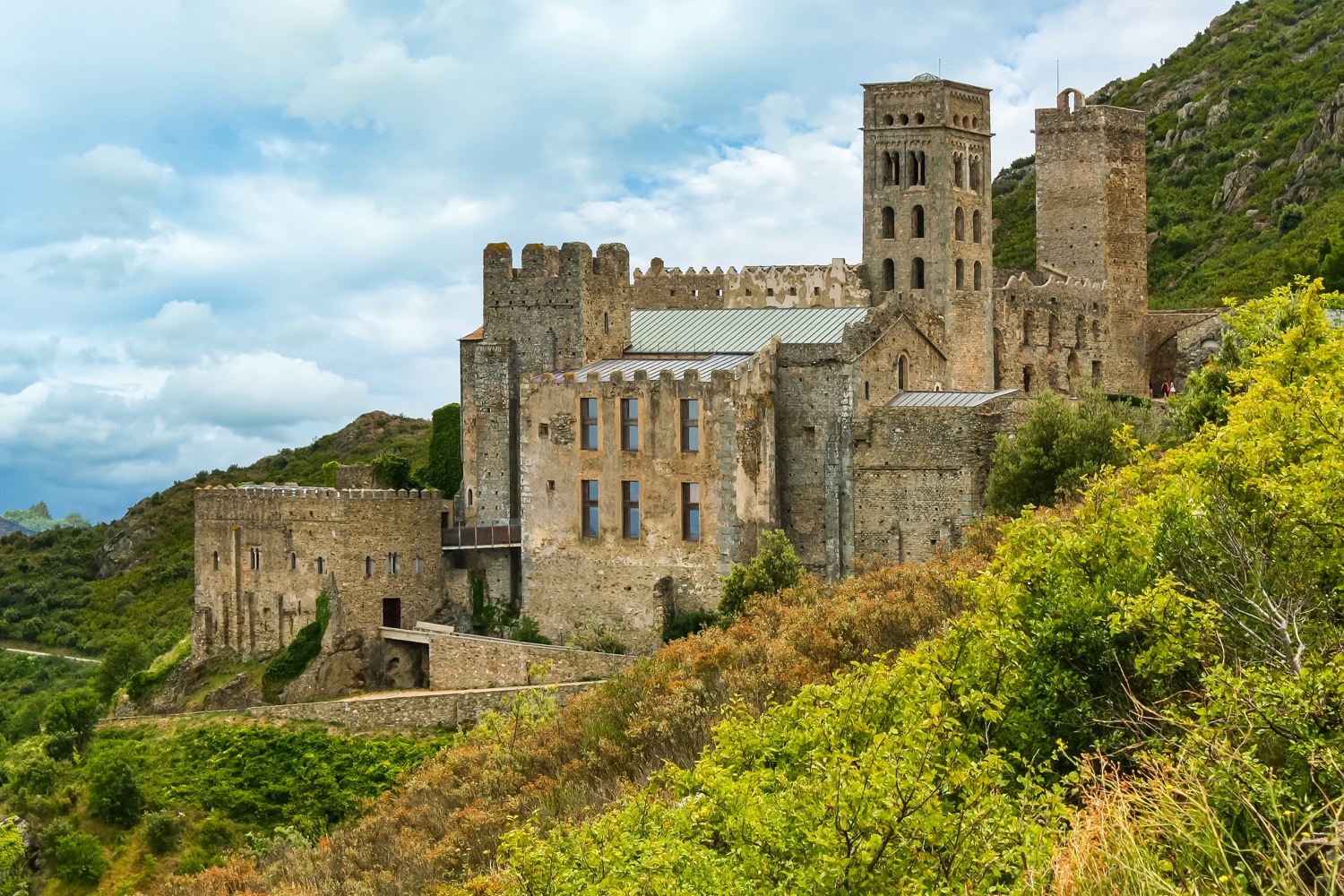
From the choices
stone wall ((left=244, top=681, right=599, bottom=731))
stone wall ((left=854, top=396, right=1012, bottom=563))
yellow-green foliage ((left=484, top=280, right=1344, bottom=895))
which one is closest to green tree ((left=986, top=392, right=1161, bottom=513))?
stone wall ((left=854, top=396, right=1012, bottom=563))

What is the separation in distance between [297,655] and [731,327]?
1453 centimetres

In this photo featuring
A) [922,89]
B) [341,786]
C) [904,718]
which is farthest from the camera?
[922,89]

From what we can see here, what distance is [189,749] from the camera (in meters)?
42.2

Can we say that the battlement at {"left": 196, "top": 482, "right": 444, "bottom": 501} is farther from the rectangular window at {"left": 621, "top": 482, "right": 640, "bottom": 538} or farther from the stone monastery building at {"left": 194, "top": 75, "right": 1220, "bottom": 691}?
the rectangular window at {"left": 621, "top": 482, "right": 640, "bottom": 538}

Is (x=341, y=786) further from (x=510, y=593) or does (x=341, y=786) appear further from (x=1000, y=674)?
(x=1000, y=674)

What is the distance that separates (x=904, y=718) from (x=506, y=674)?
1055 inches

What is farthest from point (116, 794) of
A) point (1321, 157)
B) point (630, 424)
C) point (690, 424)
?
point (1321, 157)

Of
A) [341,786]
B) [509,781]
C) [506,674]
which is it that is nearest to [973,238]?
[506,674]

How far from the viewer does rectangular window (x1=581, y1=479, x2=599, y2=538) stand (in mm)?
44156

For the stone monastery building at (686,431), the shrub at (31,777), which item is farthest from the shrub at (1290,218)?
the shrub at (31,777)

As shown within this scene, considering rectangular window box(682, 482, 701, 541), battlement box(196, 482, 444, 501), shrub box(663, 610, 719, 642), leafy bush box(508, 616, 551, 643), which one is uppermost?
battlement box(196, 482, 444, 501)

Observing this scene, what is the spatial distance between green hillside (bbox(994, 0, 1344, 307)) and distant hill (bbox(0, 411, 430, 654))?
33636 millimetres

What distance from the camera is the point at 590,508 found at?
4431 centimetres

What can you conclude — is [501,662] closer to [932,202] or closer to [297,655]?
[297,655]
